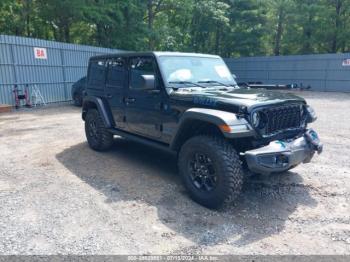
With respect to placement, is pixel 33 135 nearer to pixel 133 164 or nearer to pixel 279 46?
pixel 133 164

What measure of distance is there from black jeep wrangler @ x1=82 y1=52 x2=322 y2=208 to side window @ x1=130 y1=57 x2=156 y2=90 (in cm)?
2

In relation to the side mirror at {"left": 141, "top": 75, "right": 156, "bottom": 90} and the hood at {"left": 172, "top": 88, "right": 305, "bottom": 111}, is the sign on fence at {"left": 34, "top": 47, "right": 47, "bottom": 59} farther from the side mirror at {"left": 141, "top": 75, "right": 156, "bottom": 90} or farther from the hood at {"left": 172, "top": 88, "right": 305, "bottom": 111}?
the hood at {"left": 172, "top": 88, "right": 305, "bottom": 111}

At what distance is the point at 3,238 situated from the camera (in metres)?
3.16

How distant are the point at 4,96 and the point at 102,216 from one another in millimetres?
10829

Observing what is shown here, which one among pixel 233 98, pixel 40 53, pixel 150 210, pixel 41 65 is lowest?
pixel 150 210

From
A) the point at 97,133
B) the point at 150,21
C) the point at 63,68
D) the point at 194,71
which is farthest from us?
the point at 150,21

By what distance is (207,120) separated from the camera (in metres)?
3.59

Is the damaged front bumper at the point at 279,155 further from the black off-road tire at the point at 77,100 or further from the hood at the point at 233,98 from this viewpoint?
the black off-road tire at the point at 77,100

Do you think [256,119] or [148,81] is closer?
[256,119]

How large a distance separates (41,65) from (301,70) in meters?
17.2

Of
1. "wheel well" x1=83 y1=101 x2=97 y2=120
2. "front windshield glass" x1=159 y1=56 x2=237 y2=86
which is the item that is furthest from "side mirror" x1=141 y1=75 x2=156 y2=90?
"wheel well" x1=83 y1=101 x2=97 y2=120

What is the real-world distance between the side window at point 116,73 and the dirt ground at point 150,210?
1.40 metres

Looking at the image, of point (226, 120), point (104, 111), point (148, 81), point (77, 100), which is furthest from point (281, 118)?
point (77, 100)

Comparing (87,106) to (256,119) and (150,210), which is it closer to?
(150,210)
